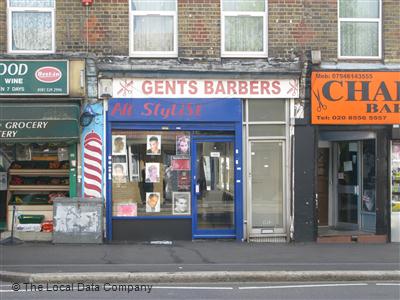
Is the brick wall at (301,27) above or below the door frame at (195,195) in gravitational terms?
above

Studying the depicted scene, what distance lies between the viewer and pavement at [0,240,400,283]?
936 cm

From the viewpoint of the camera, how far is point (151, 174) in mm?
13281

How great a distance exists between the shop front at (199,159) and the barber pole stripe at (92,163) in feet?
0.81

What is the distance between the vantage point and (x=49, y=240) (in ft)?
42.5

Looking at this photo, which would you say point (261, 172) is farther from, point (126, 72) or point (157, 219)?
point (126, 72)

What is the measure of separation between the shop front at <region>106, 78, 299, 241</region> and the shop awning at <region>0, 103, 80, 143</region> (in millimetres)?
861

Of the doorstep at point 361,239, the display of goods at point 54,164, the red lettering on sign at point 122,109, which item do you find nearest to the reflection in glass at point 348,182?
the doorstep at point 361,239

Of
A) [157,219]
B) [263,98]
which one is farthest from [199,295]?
[263,98]

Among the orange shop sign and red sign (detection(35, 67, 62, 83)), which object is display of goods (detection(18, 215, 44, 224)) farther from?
the orange shop sign

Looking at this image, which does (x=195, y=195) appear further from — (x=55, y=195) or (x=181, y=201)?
(x=55, y=195)

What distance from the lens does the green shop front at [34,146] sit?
1250 cm

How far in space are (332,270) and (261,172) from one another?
400 centimetres

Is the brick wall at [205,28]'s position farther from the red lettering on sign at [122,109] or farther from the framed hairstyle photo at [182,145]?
the framed hairstyle photo at [182,145]

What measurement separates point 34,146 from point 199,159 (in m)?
3.67
